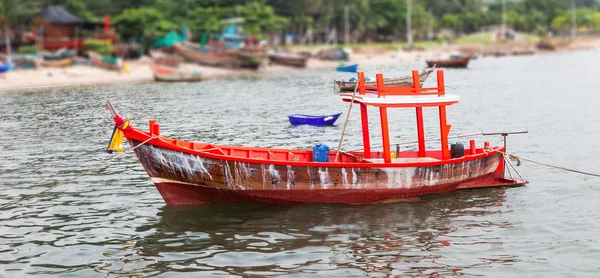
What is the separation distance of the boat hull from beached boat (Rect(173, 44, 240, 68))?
59637mm

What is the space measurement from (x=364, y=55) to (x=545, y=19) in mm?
73334

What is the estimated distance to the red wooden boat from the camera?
1750 cm

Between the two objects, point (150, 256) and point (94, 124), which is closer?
point (150, 256)

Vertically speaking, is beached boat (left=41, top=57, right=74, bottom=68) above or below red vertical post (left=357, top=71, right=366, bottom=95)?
above

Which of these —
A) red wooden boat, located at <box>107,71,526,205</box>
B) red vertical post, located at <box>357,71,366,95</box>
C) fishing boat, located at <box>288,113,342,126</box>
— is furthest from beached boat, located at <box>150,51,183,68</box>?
red vertical post, located at <box>357,71,366,95</box>

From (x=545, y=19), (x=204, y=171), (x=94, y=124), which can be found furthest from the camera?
(x=545, y=19)

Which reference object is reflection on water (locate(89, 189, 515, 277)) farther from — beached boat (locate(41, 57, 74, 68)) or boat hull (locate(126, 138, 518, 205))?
beached boat (locate(41, 57, 74, 68))

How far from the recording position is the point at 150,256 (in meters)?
15.2

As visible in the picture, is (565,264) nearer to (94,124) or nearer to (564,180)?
(564,180)

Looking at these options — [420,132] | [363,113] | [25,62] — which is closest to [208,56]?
[25,62]

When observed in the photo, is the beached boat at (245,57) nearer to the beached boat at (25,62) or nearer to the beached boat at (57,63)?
the beached boat at (57,63)

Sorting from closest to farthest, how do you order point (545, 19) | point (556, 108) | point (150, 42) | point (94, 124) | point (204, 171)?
point (204, 171), point (94, 124), point (556, 108), point (150, 42), point (545, 19)

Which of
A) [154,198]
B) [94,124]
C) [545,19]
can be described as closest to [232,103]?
[94,124]

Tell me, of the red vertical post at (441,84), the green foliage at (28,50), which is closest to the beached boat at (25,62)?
the green foliage at (28,50)
